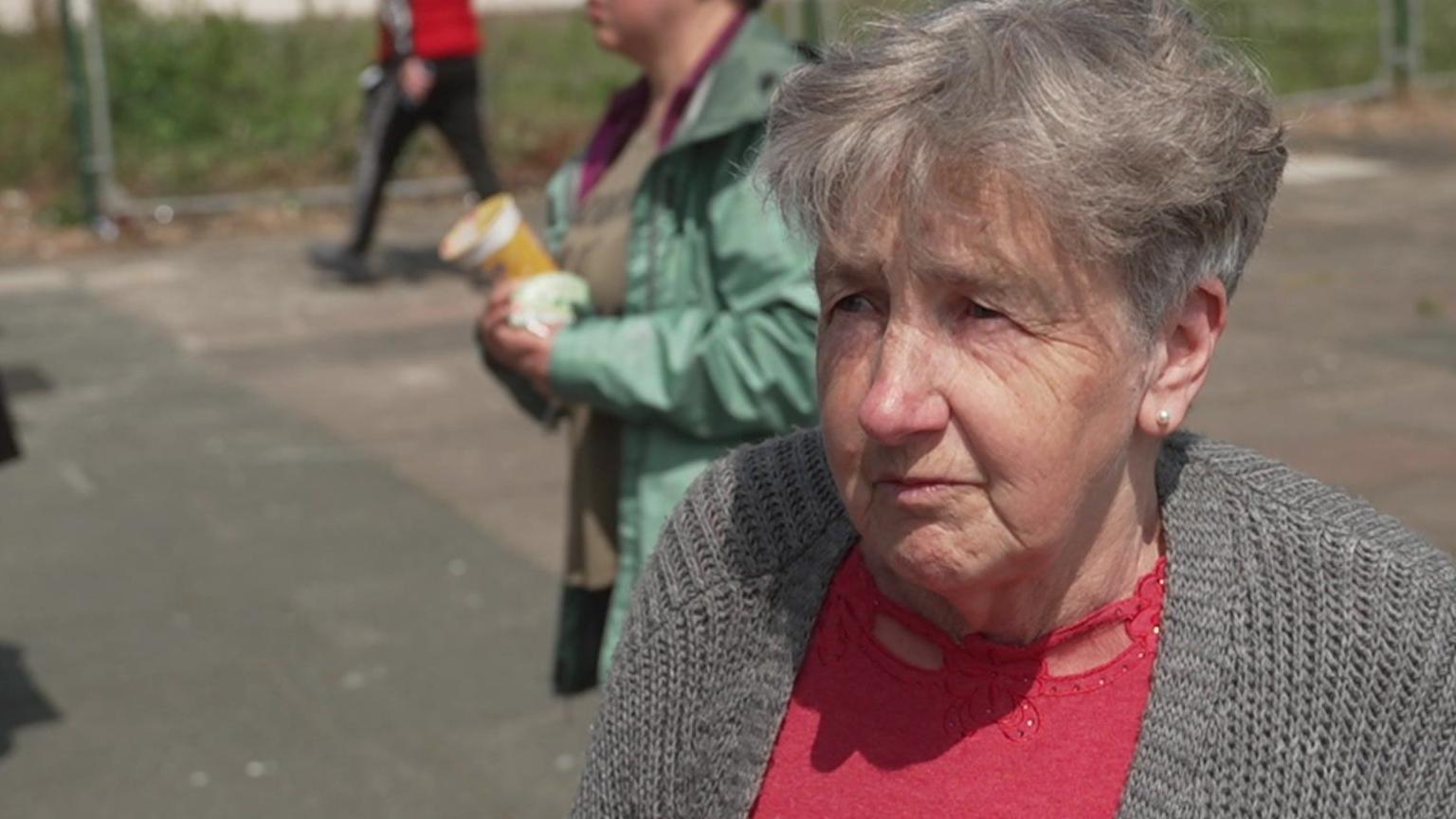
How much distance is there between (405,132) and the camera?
37.1 ft

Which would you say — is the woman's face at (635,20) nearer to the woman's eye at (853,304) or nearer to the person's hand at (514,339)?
the person's hand at (514,339)

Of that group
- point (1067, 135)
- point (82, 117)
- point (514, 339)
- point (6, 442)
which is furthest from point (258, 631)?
point (82, 117)

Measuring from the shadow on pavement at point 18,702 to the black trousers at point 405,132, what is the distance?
5.52 metres

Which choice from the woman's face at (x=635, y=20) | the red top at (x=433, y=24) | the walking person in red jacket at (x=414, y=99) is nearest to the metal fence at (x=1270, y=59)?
the walking person in red jacket at (x=414, y=99)

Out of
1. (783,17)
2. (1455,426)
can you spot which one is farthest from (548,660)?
(783,17)

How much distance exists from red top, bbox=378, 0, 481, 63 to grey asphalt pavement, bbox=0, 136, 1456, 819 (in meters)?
1.24

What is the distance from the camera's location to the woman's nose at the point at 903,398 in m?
1.85

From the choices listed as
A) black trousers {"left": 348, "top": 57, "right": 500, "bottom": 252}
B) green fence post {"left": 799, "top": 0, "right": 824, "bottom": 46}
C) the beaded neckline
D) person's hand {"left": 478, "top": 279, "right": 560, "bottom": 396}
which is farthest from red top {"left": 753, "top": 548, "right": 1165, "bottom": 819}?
green fence post {"left": 799, "top": 0, "right": 824, "bottom": 46}

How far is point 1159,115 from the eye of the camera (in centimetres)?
181

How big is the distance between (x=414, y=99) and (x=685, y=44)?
7636 mm

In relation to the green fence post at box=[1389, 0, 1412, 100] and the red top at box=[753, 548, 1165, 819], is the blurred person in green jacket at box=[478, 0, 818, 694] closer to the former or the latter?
the red top at box=[753, 548, 1165, 819]

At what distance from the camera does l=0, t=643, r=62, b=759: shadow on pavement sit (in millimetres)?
5570

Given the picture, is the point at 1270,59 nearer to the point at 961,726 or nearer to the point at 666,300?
the point at 666,300

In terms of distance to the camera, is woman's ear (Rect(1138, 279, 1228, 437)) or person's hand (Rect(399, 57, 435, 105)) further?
person's hand (Rect(399, 57, 435, 105))
